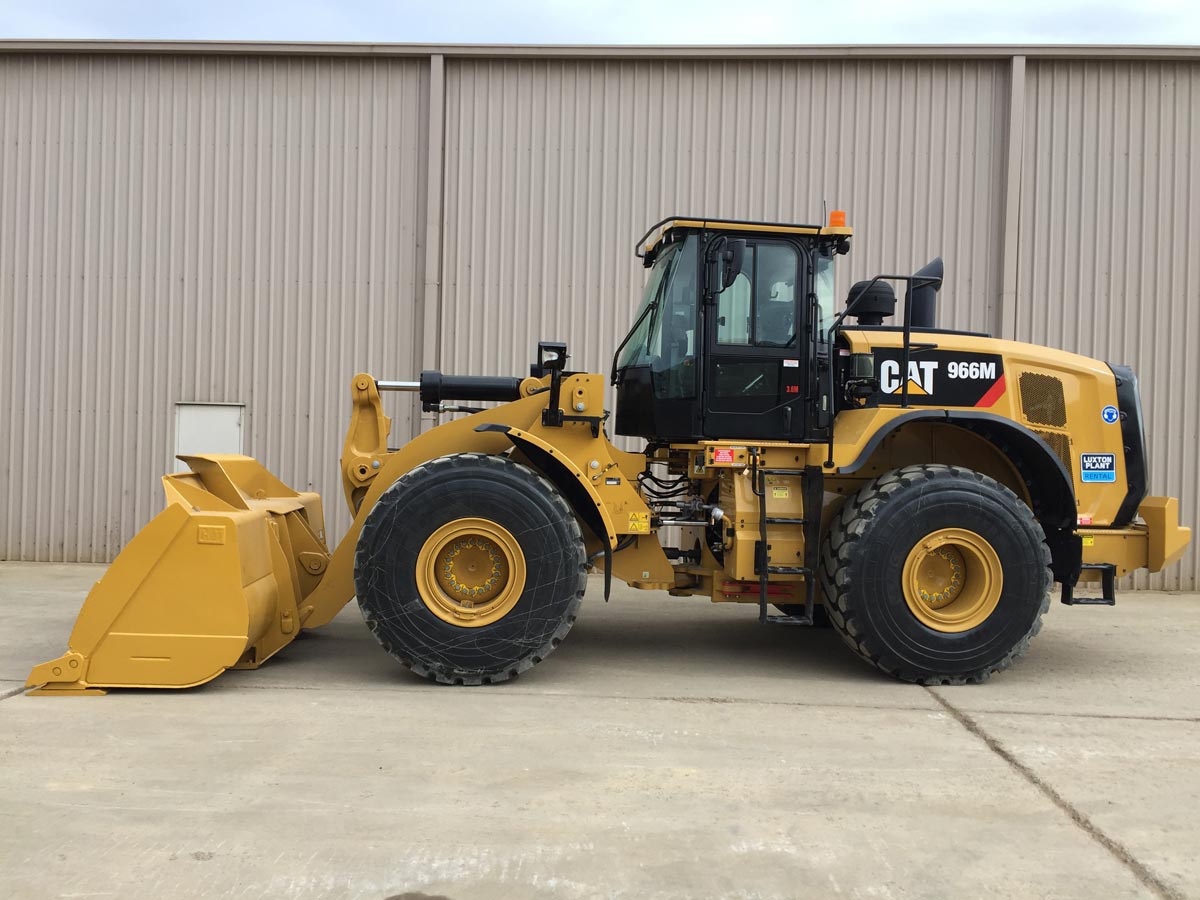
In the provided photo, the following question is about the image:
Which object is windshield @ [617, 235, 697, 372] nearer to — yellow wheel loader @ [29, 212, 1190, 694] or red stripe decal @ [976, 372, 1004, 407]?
yellow wheel loader @ [29, 212, 1190, 694]

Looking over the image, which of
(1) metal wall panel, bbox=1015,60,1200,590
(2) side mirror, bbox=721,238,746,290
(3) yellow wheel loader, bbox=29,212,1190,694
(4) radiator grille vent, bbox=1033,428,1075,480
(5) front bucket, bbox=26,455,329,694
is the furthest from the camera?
(1) metal wall panel, bbox=1015,60,1200,590

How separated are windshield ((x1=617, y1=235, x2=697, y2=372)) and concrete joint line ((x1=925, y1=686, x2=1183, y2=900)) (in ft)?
8.65

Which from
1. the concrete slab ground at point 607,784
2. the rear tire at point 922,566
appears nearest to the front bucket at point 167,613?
the concrete slab ground at point 607,784

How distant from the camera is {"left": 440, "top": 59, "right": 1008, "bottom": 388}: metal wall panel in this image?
10.4 meters

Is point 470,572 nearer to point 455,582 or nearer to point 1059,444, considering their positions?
point 455,582

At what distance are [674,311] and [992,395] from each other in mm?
2076

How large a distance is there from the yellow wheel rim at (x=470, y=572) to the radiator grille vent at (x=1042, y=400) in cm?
335

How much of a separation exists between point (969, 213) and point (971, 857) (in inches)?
333

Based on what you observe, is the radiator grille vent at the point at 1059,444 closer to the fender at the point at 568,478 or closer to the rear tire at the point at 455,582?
the fender at the point at 568,478

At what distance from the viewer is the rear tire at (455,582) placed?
18.3 feet

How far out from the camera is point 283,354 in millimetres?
10461

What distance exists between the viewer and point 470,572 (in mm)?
5754

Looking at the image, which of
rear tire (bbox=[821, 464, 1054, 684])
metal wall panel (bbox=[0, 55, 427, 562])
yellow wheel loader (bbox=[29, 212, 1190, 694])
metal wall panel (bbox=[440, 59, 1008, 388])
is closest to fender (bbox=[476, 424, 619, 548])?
yellow wheel loader (bbox=[29, 212, 1190, 694])

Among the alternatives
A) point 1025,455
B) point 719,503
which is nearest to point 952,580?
point 1025,455
